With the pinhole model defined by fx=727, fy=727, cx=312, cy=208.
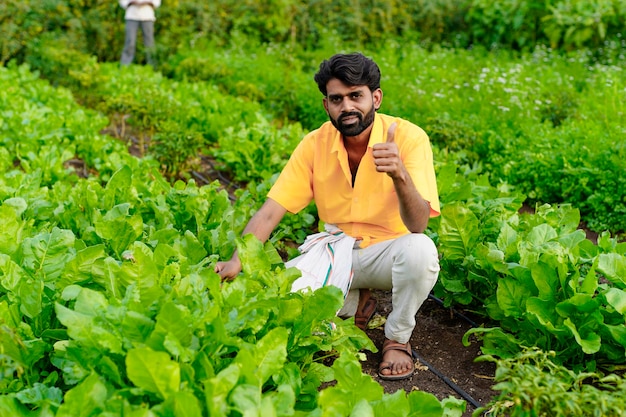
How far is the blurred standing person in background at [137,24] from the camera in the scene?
431 inches

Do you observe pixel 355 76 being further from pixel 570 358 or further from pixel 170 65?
pixel 170 65

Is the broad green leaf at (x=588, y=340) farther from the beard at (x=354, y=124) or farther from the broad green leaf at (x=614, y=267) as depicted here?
the beard at (x=354, y=124)

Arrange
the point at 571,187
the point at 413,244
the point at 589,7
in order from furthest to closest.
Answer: the point at 589,7 < the point at 571,187 < the point at 413,244

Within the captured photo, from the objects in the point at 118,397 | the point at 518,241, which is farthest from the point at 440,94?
the point at 118,397

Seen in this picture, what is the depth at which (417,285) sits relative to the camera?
3225 millimetres

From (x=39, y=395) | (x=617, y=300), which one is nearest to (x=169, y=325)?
(x=39, y=395)

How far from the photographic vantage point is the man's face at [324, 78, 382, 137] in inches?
131

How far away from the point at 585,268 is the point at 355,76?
1.38 metres

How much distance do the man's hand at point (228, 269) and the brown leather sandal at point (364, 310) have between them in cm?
78

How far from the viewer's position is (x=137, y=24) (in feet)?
36.8

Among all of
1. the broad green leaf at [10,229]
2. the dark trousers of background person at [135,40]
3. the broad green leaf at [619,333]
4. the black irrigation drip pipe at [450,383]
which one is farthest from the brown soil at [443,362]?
the dark trousers of background person at [135,40]

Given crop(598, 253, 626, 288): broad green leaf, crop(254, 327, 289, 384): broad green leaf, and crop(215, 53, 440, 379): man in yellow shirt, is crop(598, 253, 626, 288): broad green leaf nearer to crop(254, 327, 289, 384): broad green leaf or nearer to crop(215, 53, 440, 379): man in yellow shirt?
crop(215, 53, 440, 379): man in yellow shirt

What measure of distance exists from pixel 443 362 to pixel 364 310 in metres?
Answer: 0.51

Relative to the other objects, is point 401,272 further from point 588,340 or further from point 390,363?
point 588,340
